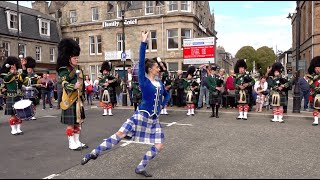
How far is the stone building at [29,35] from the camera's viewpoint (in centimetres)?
2878

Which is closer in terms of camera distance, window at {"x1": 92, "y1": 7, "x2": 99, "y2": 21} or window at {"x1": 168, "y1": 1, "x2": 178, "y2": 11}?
window at {"x1": 168, "y1": 1, "x2": 178, "y2": 11}

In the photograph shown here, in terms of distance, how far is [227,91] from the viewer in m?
13.8

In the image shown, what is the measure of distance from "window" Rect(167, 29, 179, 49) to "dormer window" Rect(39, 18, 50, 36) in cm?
1424

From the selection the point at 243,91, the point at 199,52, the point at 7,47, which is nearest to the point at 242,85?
the point at 243,91

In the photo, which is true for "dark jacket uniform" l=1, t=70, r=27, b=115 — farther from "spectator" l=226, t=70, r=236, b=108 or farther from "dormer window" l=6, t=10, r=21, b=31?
"dormer window" l=6, t=10, r=21, b=31

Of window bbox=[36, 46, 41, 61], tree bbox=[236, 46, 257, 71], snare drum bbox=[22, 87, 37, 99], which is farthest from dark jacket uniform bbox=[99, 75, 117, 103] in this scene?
tree bbox=[236, 46, 257, 71]

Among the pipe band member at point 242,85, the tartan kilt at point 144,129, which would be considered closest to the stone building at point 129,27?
the pipe band member at point 242,85

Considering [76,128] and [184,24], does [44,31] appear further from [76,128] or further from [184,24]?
[76,128]

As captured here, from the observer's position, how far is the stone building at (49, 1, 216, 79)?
98.7 ft

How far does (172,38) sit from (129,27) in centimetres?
522

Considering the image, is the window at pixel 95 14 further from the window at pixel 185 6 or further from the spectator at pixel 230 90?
the spectator at pixel 230 90

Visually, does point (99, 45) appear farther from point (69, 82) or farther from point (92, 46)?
point (69, 82)

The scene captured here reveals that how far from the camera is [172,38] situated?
3016cm

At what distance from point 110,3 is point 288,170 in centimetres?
3261
